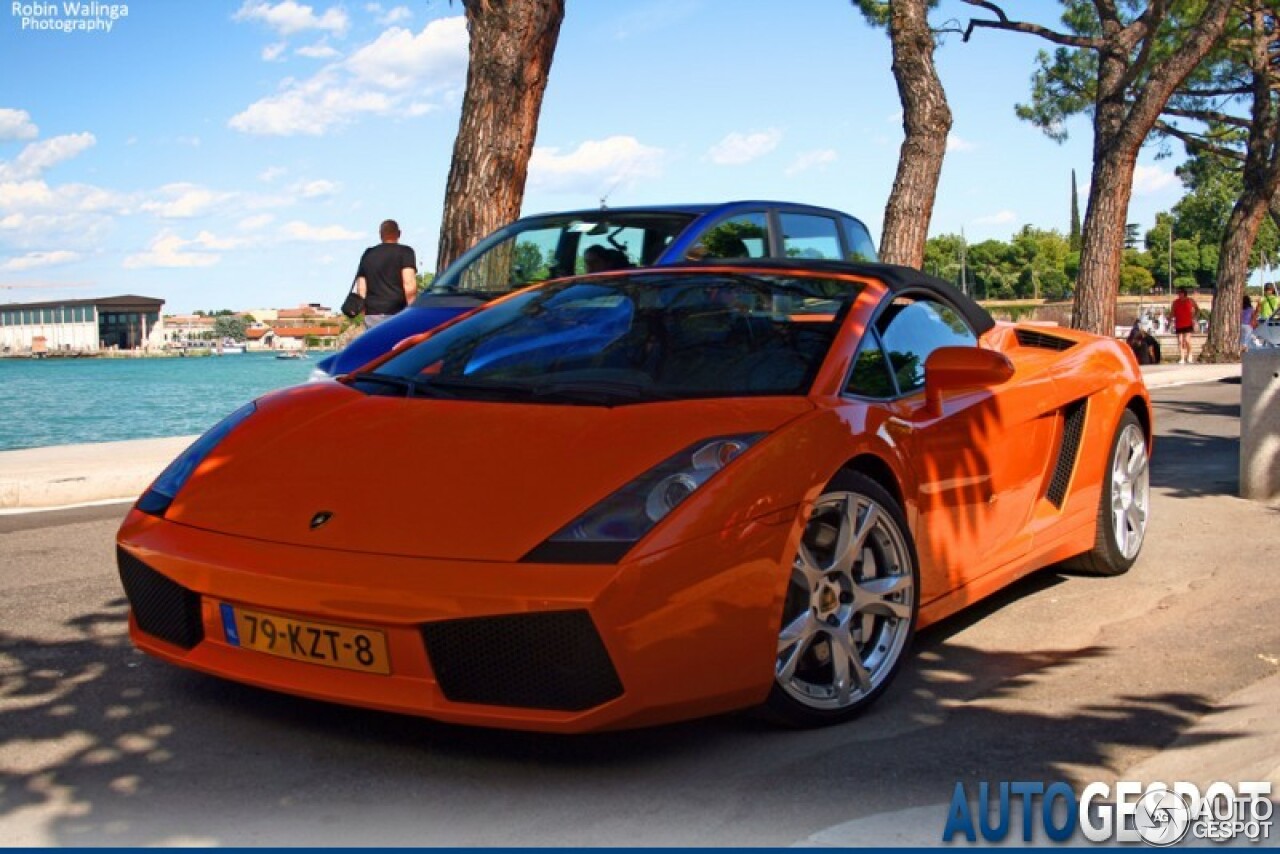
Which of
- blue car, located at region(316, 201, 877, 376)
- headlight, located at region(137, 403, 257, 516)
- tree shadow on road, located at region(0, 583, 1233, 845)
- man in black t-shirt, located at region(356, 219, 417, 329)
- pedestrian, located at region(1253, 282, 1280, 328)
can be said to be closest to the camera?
tree shadow on road, located at region(0, 583, 1233, 845)

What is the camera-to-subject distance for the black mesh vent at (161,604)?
3.65 m

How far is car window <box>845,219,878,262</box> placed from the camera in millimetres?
10617

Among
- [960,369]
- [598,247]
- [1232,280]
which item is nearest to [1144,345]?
[1232,280]

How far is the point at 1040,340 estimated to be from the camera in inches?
223

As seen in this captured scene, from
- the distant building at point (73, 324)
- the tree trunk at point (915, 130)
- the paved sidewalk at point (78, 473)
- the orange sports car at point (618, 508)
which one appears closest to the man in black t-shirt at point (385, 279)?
the paved sidewalk at point (78, 473)

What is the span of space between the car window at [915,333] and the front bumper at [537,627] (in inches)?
46.1

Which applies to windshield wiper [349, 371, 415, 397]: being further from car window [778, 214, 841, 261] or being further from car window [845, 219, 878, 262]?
car window [845, 219, 878, 262]

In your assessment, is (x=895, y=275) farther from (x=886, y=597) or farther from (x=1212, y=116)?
(x=1212, y=116)

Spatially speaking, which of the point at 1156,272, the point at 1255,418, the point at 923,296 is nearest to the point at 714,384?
the point at 923,296

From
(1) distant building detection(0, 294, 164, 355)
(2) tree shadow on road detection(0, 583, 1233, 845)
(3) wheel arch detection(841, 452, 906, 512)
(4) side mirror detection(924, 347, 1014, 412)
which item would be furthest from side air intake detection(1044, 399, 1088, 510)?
(1) distant building detection(0, 294, 164, 355)

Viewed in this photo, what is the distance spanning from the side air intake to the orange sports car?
0.64 ft

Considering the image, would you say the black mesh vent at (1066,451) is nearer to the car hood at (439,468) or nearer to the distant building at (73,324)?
the car hood at (439,468)

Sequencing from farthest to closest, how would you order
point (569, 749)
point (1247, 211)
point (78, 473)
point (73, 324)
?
point (73, 324), point (1247, 211), point (78, 473), point (569, 749)

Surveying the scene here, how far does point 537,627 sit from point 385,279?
9779 millimetres
